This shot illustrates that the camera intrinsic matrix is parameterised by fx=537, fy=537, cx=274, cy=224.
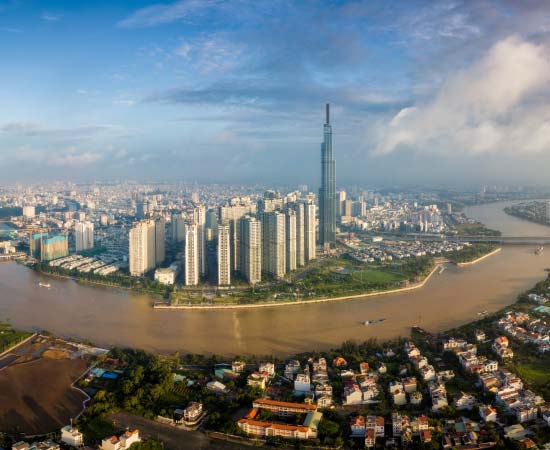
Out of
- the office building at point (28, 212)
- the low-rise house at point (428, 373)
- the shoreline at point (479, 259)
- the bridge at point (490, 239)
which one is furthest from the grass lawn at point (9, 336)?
the office building at point (28, 212)

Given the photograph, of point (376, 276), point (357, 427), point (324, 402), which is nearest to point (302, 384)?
point (324, 402)

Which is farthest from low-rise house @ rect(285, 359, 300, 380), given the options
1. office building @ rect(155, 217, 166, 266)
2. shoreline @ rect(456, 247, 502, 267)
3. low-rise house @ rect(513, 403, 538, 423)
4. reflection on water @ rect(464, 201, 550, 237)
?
reflection on water @ rect(464, 201, 550, 237)

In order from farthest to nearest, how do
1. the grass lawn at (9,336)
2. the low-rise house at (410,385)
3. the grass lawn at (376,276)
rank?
the grass lawn at (376,276), the grass lawn at (9,336), the low-rise house at (410,385)

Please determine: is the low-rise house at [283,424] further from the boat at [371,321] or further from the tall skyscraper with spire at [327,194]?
the tall skyscraper with spire at [327,194]

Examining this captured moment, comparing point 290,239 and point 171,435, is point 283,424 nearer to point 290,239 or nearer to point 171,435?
point 171,435

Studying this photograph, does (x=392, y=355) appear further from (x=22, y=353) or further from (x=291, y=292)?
(x=22, y=353)

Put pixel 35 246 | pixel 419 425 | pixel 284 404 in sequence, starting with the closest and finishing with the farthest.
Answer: pixel 419 425
pixel 284 404
pixel 35 246
